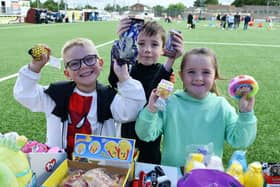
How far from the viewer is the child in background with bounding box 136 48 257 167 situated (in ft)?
6.45

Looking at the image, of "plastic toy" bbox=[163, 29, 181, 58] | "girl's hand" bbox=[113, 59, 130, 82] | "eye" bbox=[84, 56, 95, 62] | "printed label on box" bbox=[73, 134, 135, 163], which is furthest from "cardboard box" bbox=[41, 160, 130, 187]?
"plastic toy" bbox=[163, 29, 181, 58]

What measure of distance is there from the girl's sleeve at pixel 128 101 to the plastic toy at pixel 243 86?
508mm

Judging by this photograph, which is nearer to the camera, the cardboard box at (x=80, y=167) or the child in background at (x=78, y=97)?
the cardboard box at (x=80, y=167)

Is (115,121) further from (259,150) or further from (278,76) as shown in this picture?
(278,76)

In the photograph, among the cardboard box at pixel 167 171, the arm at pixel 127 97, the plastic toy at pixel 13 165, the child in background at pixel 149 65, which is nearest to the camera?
the plastic toy at pixel 13 165

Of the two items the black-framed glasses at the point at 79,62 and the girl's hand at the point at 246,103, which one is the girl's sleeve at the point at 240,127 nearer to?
the girl's hand at the point at 246,103

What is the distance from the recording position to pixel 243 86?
164 centimetres

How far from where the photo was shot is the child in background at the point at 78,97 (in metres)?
1.92

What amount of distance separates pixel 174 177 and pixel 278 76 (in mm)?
6020

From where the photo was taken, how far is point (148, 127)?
5.96 feet

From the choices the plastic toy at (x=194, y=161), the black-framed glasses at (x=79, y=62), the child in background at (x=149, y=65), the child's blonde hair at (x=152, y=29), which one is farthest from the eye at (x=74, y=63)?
the plastic toy at (x=194, y=161)

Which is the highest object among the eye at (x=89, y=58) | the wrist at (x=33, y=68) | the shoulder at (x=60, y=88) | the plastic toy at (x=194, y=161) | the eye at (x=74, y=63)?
the eye at (x=89, y=58)

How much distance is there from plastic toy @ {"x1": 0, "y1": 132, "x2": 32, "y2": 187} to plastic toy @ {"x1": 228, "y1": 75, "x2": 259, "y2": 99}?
102 cm

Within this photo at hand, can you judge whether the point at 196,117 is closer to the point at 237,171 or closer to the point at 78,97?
the point at 237,171
